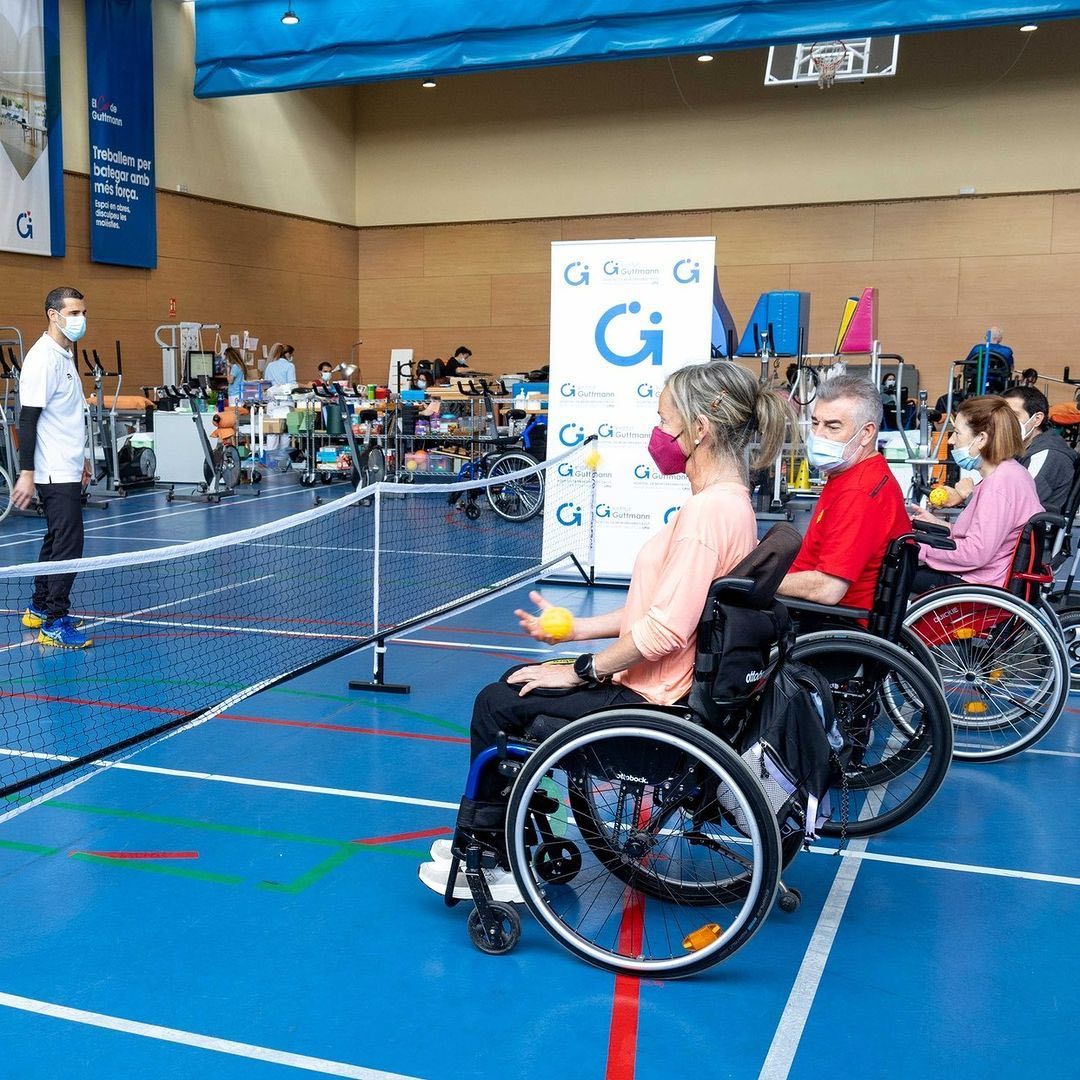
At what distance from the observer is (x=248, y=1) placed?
14938 millimetres

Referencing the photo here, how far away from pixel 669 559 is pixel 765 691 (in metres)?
0.38

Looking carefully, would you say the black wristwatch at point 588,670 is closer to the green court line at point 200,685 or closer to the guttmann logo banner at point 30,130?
the green court line at point 200,685

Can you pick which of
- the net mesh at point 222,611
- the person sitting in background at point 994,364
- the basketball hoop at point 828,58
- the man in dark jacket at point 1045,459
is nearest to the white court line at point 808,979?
the net mesh at point 222,611

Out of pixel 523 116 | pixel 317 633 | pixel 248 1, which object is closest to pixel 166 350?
pixel 248 1

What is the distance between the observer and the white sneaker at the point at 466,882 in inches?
106

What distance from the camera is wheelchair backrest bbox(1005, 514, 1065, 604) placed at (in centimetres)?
404

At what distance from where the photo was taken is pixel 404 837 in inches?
127

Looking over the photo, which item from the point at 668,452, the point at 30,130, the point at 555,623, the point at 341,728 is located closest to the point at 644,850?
the point at 555,623

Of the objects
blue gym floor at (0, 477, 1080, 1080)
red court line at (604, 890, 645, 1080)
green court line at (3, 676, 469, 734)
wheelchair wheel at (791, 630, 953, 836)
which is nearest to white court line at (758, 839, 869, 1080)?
blue gym floor at (0, 477, 1080, 1080)

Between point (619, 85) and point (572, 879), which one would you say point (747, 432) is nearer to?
point (572, 879)

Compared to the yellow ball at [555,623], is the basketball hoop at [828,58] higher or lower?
higher

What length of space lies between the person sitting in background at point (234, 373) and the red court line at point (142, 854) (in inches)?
447

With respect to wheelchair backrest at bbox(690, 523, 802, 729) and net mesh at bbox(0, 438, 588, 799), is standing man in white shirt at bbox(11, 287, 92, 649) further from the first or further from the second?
wheelchair backrest at bbox(690, 523, 802, 729)

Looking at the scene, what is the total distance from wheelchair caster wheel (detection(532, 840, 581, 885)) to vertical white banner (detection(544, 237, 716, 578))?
3943 millimetres
